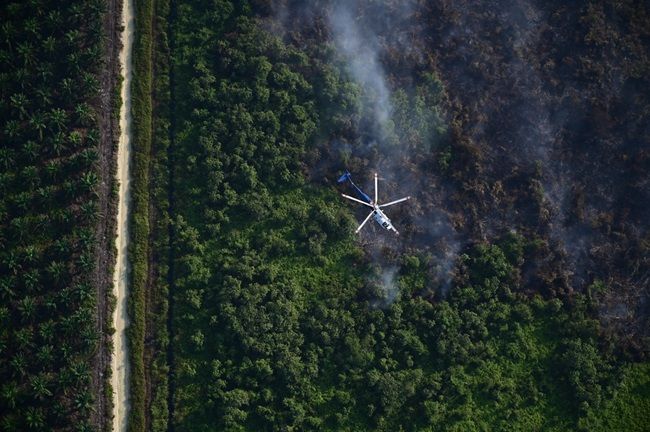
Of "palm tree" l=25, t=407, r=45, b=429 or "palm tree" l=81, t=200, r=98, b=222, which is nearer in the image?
"palm tree" l=25, t=407, r=45, b=429

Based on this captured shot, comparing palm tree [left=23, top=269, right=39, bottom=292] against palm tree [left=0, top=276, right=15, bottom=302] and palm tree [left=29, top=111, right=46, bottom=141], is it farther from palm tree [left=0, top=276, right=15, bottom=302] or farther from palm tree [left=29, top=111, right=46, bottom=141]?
palm tree [left=29, top=111, right=46, bottom=141]

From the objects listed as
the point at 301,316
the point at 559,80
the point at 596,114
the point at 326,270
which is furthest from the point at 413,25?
the point at 301,316

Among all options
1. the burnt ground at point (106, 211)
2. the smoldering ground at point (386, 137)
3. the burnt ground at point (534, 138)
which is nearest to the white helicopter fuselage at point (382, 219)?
the smoldering ground at point (386, 137)

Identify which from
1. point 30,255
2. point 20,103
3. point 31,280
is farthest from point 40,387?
point 20,103

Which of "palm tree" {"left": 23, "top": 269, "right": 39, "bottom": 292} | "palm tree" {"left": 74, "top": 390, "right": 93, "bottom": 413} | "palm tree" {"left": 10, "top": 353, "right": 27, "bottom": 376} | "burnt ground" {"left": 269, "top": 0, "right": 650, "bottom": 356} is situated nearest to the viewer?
"palm tree" {"left": 74, "top": 390, "right": 93, "bottom": 413}

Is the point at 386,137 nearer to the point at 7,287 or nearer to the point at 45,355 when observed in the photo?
the point at 45,355

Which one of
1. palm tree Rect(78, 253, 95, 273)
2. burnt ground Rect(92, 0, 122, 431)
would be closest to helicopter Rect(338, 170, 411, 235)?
burnt ground Rect(92, 0, 122, 431)
